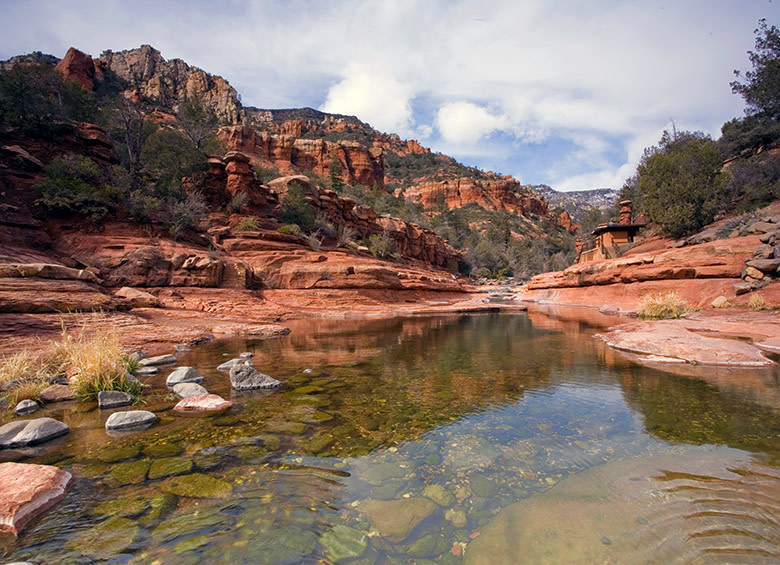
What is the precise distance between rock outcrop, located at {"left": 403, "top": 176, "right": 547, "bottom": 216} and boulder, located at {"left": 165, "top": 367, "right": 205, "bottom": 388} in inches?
3616

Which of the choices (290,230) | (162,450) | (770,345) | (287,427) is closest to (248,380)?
(287,427)

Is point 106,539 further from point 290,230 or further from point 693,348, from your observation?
point 290,230

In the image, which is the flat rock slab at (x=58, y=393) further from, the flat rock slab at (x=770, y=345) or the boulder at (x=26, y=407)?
the flat rock slab at (x=770, y=345)

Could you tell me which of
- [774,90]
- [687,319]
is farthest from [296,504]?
[774,90]

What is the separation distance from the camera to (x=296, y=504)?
3.14 meters

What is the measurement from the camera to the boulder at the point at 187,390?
5971mm

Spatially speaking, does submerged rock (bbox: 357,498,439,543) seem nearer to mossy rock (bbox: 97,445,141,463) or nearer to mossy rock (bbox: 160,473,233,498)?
mossy rock (bbox: 160,473,233,498)

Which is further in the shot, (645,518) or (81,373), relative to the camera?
(81,373)

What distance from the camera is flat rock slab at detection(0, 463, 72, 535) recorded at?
2674mm

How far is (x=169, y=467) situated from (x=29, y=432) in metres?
2.16

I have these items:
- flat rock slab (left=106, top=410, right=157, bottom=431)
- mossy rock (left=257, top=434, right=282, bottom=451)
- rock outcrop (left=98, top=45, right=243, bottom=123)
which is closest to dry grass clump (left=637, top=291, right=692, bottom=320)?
mossy rock (left=257, top=434, right=282, bottom=451)

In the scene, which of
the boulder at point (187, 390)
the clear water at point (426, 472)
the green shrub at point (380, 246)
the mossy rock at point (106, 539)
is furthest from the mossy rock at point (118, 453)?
the green shrub at point (380, 246)

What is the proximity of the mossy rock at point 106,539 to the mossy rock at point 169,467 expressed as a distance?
0.74 metres

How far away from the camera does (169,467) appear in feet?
12.1
